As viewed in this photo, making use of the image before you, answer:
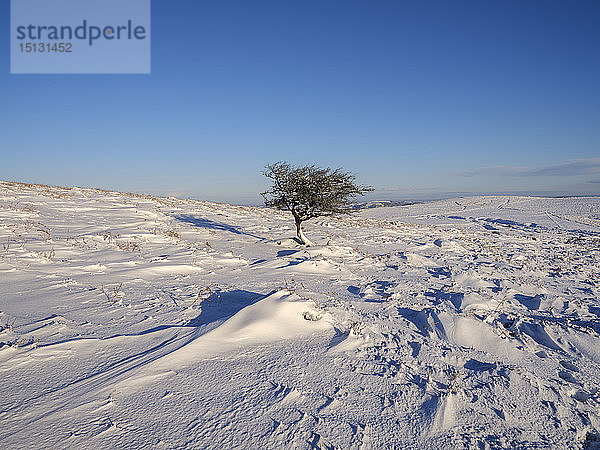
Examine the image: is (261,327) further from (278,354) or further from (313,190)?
(313,190)

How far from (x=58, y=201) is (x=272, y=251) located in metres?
11.2

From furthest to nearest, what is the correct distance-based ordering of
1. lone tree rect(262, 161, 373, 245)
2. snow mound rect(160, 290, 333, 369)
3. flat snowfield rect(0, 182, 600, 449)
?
lone tree rect(262, 161, 373, 245), snow mound rect(160, 290, 333, 369), flat snowfield rect(0, 182, 600, 449)

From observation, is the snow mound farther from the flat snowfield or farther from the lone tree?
the lone tree

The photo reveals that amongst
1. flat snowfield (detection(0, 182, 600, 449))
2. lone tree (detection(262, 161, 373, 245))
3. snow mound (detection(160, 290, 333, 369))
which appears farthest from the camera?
lone tree (detection(262, 161, 373, 245))

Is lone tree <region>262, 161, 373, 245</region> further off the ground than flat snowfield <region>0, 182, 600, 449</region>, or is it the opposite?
lone tree <region>262, 161, 373, 245</region>

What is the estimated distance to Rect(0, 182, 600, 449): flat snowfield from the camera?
263 centimetres

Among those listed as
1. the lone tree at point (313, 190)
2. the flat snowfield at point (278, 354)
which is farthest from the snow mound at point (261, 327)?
the lone tree at point (313, 190)

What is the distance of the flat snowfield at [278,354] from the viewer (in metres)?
2.63

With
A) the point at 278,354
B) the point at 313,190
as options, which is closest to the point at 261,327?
the point at 278,354

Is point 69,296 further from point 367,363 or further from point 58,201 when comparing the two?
point 58,201

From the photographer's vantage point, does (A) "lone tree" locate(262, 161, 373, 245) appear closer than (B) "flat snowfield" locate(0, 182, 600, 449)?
No

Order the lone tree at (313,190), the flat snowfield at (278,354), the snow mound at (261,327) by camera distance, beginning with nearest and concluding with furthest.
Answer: the flat snowfield at (278,354)
the snow mound at (261,327)
the lone tree at (313,190)

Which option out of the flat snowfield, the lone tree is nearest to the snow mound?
the flat snowfield

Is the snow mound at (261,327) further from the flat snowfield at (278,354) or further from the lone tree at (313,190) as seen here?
the lone tree at (313,190)
